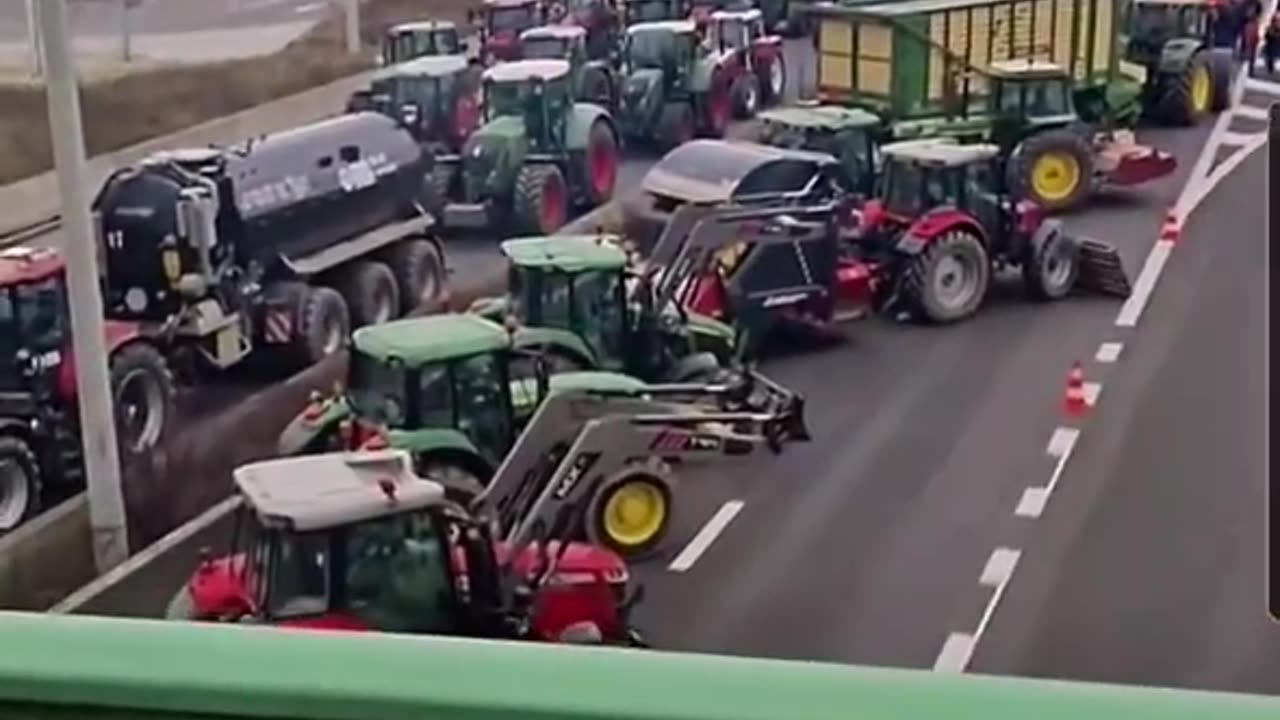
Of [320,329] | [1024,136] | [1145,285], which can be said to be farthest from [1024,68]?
[320,329]

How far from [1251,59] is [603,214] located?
0.43 metres

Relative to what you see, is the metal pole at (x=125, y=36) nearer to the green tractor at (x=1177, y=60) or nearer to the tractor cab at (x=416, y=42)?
the tractor cab at (x=416, y=42)

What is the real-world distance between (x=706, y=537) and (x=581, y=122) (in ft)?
1.14

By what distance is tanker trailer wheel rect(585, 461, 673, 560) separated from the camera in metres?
1.13

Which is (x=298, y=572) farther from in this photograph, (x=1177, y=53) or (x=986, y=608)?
(x=1177, y=53)

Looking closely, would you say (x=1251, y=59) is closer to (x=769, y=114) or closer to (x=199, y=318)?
(x=769, y=114)

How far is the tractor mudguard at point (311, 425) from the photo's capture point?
1146mm

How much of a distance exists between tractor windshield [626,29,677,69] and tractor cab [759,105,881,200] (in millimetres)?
93

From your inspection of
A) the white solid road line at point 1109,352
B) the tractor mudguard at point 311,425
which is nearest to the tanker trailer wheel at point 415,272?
the tractor mudguard at point 311,425

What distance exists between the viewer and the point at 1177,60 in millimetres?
1195

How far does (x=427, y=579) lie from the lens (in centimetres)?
109

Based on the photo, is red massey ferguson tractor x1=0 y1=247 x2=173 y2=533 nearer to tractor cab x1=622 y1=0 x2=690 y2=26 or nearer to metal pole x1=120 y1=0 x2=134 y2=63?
metal pole x1=120 y1=0 x2=134 y2=63

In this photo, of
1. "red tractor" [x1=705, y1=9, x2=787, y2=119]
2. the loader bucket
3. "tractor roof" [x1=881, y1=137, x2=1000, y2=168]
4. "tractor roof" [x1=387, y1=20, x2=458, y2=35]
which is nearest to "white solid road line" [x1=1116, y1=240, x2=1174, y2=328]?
the loader bucket

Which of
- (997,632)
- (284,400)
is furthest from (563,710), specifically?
(284,400)
